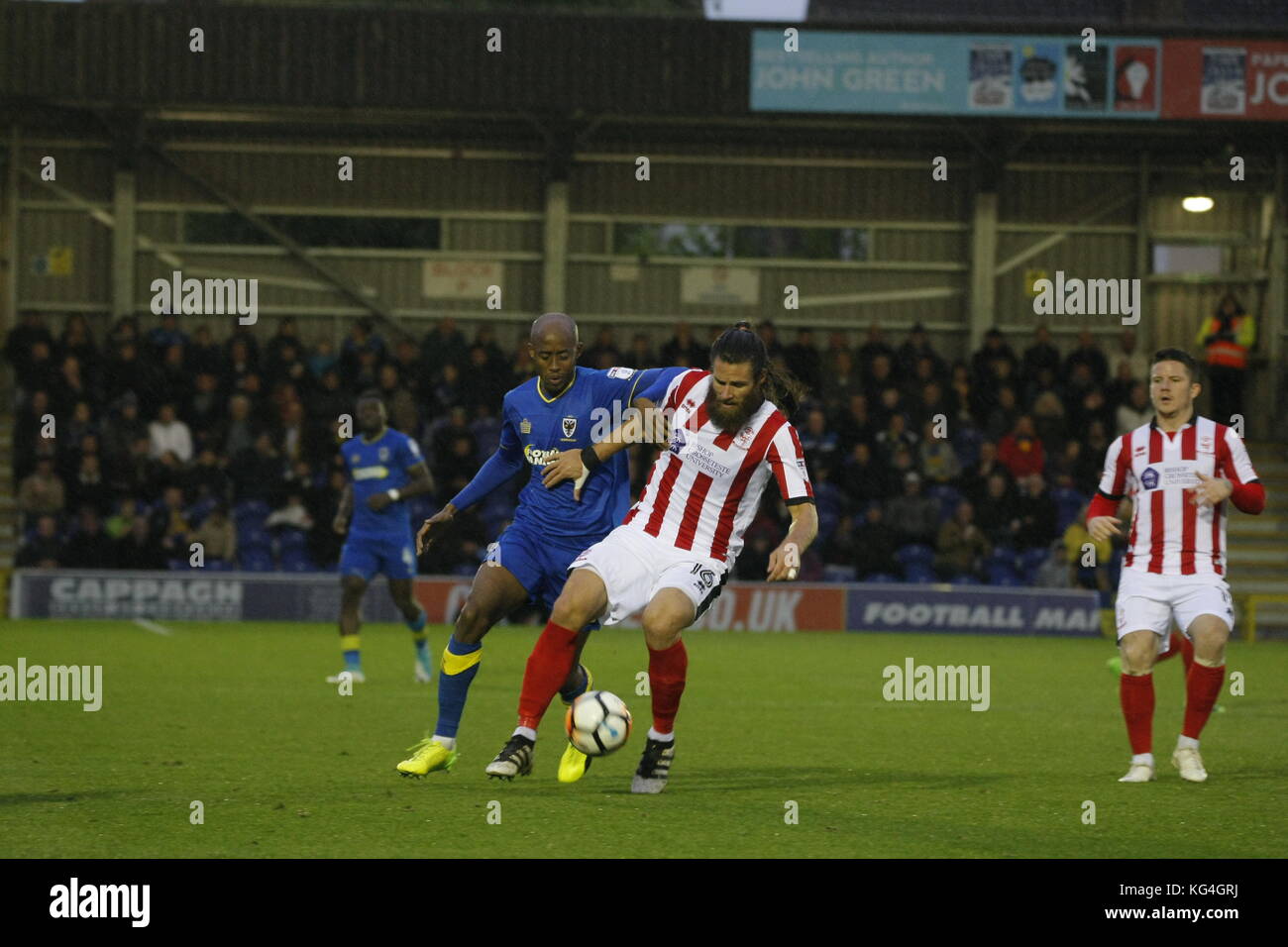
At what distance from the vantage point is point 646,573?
7250 millimetres

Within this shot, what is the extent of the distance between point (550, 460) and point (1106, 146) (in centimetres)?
1915

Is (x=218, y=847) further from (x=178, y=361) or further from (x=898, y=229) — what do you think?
(x=898, y=229)

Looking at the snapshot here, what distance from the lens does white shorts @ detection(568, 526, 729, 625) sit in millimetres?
7203

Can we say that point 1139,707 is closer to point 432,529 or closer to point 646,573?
point 646,573

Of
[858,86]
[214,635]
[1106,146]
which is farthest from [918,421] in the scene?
[214,635]

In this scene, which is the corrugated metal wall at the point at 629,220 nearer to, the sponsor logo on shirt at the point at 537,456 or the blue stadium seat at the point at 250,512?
the blue stadium seat at the point at 250,512

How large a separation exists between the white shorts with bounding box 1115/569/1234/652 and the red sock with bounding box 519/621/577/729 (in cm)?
268

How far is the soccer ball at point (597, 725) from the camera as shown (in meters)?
7.22

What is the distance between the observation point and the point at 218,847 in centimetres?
587

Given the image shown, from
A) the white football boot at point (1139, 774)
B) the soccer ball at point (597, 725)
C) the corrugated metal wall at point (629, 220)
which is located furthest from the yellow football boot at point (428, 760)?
the corrugated metal wall at point (629, 220)

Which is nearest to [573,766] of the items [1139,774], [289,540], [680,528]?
[680,528]

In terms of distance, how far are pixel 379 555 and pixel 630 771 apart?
5409 millimetres

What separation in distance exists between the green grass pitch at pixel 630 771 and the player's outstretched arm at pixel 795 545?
943 millimetres

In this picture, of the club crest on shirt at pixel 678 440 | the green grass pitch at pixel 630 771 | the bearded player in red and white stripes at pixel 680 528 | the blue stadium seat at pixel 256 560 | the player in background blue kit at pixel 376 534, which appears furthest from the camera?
the blue stadium seat at pixel 256 560
